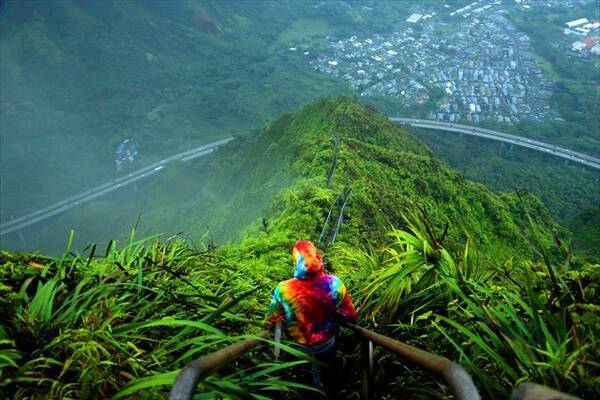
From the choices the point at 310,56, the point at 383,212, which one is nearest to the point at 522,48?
the point at 310,56

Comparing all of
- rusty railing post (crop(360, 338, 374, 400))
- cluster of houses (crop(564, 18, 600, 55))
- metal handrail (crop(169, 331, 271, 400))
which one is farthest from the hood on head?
cluster of houses (crop(564, 18, 600, 55))

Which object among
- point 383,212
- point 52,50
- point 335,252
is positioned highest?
point 52,50

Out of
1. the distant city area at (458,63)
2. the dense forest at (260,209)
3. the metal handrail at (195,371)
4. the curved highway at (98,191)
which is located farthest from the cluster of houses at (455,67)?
the metal handrail at (195,371)

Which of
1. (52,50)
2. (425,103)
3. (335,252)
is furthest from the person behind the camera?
(52,50)

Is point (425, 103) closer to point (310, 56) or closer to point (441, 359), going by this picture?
point (310, 56)

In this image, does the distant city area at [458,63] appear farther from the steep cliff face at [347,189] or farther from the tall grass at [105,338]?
the tall grass at [105,338]

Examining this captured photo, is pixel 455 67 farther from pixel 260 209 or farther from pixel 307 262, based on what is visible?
pixel 307 262

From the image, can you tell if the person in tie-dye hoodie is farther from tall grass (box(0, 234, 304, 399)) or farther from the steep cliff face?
the steep cliff face
